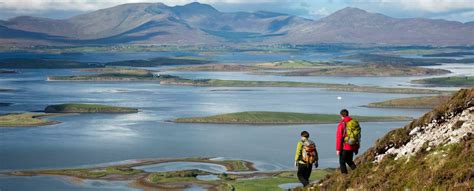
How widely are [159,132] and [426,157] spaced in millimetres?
52413

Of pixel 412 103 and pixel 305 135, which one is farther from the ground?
pixel 305 135

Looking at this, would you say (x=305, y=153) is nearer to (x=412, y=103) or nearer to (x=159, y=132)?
(x=159, y=132)

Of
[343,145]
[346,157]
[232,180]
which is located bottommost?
[232,180]

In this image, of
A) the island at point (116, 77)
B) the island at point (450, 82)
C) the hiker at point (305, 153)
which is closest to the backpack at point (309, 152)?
the hiker at point (305, 153)

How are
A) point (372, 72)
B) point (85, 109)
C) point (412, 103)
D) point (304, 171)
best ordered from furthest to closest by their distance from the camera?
point (372, 72)
point (412, 103)
point (85, 109)
point (304, 171)

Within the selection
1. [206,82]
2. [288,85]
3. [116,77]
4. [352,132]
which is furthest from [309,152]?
[116,77]

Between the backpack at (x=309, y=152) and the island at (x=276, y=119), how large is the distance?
5879 cm

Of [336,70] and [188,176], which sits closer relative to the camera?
[188,176]

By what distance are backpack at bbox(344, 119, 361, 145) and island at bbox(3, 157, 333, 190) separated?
23315mm

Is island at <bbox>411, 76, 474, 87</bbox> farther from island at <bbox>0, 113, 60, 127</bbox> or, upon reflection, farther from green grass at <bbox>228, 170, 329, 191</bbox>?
green grass at <bbox>228, 170, 329, 191</bbox>

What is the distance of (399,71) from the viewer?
531ft

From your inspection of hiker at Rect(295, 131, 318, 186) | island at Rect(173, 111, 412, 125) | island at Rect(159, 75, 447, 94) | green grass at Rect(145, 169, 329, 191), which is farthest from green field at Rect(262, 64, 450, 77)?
hiker at Rect(295, 131, 318, 186)

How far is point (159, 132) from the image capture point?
65.8m

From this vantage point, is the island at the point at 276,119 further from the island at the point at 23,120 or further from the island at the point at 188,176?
the island at the point at 188,176
